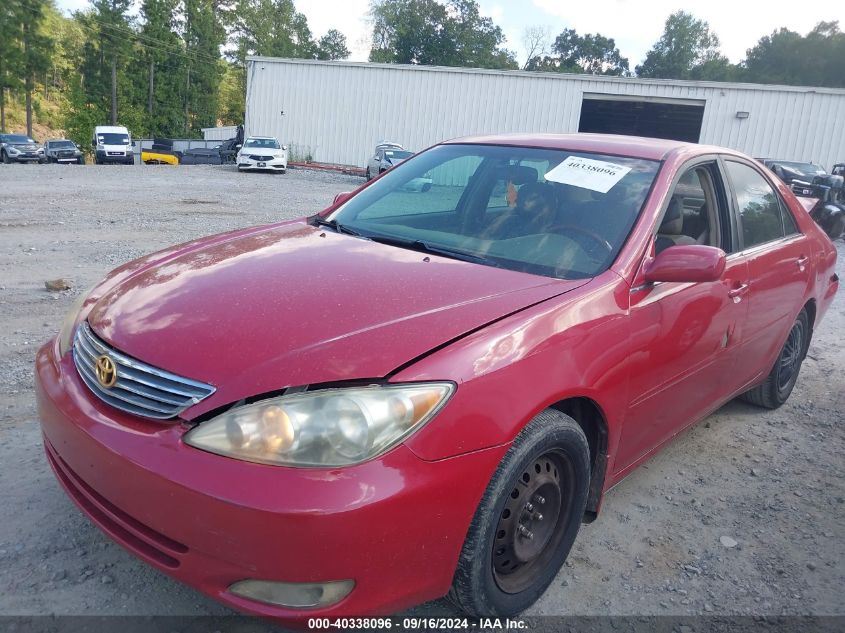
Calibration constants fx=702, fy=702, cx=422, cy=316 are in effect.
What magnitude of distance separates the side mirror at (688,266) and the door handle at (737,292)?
0.65 meters

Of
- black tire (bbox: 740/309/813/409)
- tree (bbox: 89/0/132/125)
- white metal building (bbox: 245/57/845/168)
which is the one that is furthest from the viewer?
tree (bbox: 89/0/132/125)

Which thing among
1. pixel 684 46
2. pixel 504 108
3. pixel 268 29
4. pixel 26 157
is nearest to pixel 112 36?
pixel 268 29

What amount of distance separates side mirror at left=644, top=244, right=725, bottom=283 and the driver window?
0.99 ft

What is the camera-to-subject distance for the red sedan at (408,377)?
6.01 feet

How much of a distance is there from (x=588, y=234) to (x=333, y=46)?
300 ft

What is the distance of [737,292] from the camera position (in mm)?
3328

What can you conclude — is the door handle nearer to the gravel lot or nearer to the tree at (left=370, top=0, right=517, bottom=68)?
the gravel lot

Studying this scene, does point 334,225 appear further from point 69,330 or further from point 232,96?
point 232,96

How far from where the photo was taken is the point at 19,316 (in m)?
5.25

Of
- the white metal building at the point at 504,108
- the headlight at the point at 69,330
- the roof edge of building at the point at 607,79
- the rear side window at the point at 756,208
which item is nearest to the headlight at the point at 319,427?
the headlight at the point at 69,330

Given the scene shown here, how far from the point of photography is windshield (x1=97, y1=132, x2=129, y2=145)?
40.5 meters

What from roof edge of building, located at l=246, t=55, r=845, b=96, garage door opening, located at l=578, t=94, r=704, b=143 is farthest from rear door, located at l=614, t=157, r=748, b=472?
garage door opening, located at l=578, t=94, r=704, b=143

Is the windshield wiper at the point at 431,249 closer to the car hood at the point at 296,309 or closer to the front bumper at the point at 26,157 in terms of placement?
the car hood at the point at 296,309

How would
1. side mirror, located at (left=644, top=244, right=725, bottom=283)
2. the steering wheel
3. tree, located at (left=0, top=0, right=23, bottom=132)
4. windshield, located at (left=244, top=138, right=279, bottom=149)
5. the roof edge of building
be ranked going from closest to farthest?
side mirror, located at (left=644, top=244, right=725, bottom=283) → the steering wheel → the roof edge of building → windshield, located at (left=244, top=138, right=279, bottom=149) → tree, located at (left=0, top=0, right=23, bottom=132)
